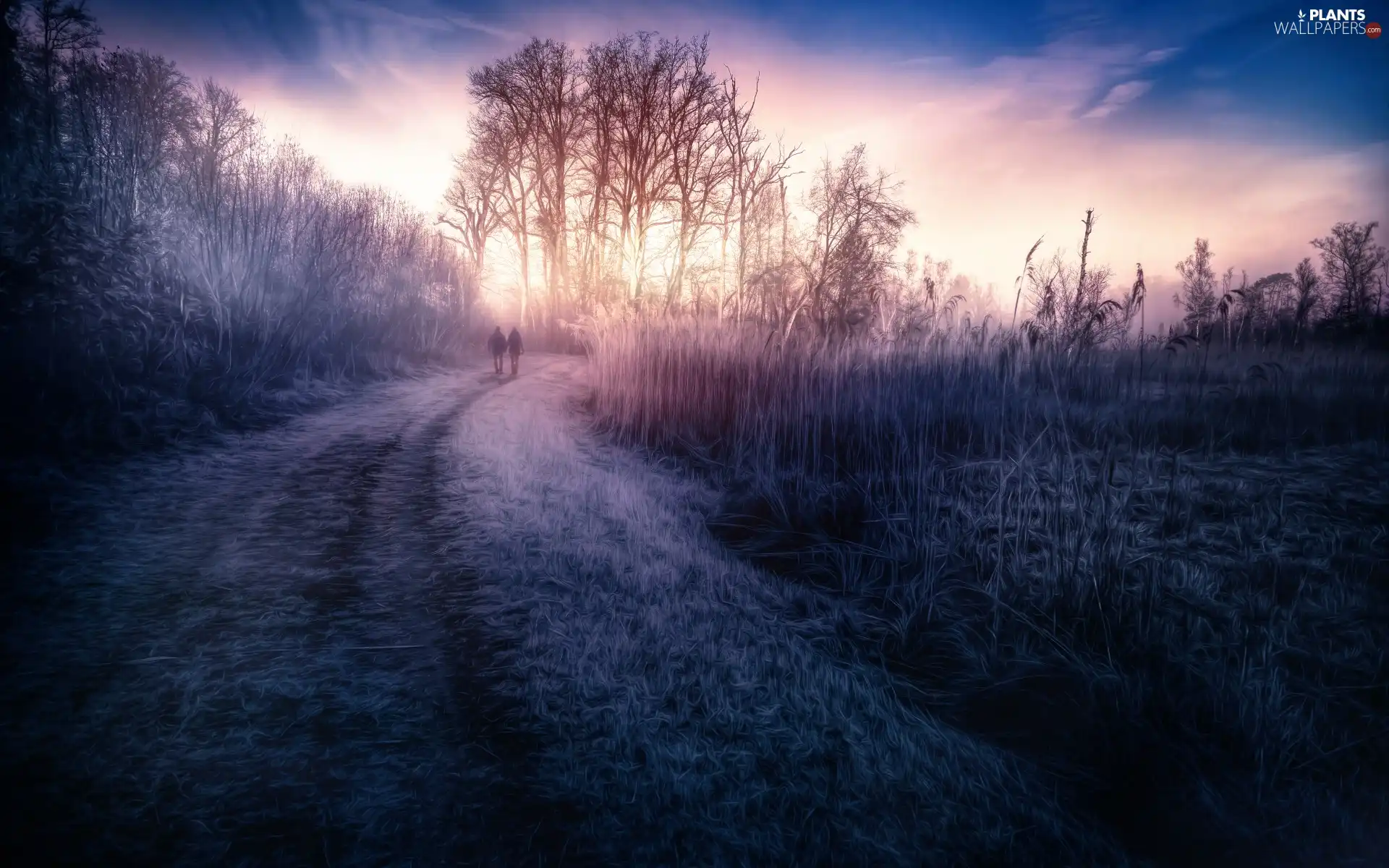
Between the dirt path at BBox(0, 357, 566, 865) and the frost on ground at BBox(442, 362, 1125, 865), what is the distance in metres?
0.26

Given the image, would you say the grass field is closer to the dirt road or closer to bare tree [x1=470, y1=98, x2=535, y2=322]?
the dirt road

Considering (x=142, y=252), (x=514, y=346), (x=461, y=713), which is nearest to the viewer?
(x=461, y=713)

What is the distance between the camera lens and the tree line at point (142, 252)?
4195mm

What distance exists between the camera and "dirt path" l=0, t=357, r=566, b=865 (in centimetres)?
144

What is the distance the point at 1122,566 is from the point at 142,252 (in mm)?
8696

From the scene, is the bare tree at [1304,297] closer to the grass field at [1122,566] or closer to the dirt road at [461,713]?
the grass field at [1122,566]

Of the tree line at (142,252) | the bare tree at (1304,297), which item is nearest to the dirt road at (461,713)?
the tree line at (142,252)

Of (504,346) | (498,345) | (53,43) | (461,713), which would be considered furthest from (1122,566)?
(504,346)

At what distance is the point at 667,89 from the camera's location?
9.63 m

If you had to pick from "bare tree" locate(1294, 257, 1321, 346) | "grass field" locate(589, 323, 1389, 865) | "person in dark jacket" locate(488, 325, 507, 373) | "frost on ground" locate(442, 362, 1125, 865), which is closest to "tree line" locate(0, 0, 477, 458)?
"person in dark jacket" locate(488, 325, 507, 373)

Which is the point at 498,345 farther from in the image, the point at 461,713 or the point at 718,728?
the point at 718,728

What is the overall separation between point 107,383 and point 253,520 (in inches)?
111

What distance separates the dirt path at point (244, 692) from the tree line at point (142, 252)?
1.69 meters

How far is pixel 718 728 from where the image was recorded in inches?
76.9
